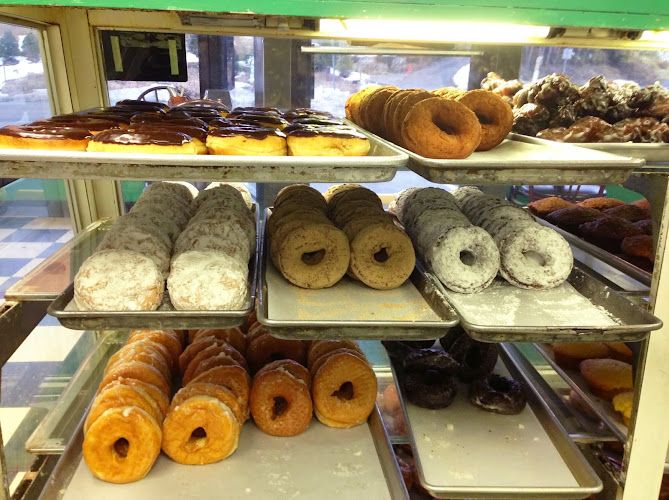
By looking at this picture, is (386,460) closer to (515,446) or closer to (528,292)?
(515,446)

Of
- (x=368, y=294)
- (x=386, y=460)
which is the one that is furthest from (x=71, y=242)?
(x=386, y=460)

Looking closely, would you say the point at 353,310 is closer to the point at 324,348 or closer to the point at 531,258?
the point at 324,348

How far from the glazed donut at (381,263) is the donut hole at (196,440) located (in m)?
0.75

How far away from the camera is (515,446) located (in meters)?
1.84

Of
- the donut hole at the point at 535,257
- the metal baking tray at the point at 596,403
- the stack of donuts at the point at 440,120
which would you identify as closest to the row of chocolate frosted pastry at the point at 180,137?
the stack of donuts at the point at 440,120

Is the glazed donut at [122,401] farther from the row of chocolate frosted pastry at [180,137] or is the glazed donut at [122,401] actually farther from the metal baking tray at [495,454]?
the metal baking tray at [495,454]

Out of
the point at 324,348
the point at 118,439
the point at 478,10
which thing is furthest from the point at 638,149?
the point at 118,439

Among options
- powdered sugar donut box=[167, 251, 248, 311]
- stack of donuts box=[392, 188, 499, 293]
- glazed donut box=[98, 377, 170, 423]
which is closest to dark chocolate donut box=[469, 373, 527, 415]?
stack of donuts box=[392, 188, 499, 293]

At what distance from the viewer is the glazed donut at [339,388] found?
188 cm

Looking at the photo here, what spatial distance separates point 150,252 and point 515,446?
4.74 feet

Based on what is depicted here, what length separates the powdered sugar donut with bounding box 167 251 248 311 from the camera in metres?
1.46

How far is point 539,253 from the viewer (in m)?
1.79

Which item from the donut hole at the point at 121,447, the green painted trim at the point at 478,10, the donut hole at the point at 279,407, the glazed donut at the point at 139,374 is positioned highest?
the green painted trim at the point at 478,10

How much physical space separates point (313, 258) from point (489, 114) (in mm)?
803
